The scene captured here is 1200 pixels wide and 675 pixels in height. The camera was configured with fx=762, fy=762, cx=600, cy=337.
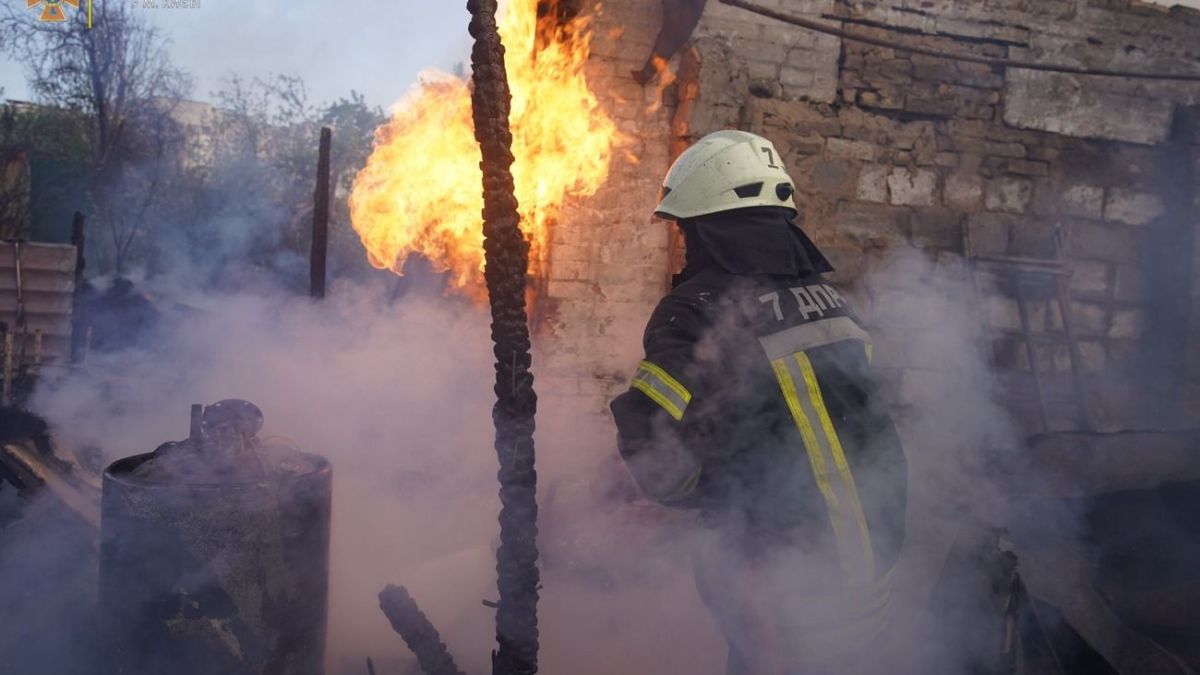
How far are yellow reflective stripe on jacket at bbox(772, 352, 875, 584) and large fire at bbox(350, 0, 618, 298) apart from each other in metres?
3.43

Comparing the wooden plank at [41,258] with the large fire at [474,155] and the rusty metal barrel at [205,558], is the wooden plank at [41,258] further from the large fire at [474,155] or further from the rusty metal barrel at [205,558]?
the rusty metal barrel at [205,558]

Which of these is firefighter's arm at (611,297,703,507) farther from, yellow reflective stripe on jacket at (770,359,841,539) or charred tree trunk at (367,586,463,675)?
charred tree trunk at (367,586,463,675)

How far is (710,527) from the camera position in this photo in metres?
3.04

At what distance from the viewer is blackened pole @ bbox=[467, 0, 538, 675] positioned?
2.53 meters

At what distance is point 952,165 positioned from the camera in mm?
6609

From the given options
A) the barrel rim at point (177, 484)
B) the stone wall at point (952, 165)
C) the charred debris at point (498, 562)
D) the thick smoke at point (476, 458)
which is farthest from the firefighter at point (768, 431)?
the stone wall at point (952, 165)

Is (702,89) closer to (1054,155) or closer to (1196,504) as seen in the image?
(1054,155)

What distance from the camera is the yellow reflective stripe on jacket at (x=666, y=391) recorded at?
97.5 inches

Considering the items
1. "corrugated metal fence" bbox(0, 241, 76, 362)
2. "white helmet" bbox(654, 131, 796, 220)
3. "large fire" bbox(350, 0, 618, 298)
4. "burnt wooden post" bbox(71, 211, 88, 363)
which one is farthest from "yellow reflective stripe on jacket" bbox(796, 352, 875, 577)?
"corrugated metal fence" bbox(0, 241, 76, 362)

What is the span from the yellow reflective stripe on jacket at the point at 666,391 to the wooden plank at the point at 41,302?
49.7ft

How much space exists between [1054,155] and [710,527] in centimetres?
570

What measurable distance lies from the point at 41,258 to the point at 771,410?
15.8 m

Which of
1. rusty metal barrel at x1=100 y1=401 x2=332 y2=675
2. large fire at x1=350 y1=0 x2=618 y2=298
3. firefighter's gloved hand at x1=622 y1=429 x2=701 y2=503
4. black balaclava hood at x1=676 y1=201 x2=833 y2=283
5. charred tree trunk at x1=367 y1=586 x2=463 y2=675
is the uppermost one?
large fire at x1=350 y1=0 x2=618 y2=298

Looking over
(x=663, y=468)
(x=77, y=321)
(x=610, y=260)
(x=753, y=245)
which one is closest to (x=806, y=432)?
(x=663, y=468)
